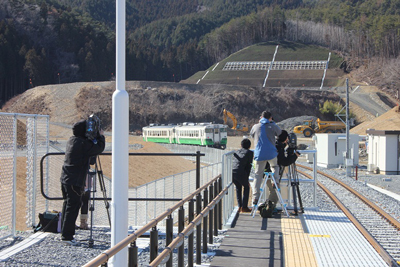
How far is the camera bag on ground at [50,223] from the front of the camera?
352 inches

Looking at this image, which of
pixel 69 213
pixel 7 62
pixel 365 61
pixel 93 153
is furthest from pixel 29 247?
pixel 365 61

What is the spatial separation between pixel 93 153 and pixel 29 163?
88.9 inches

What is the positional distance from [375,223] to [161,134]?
164 ft

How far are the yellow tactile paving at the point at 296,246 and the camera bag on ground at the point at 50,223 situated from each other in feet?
12.4

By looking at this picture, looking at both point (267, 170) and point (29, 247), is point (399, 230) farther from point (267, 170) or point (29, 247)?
point (29, 247)

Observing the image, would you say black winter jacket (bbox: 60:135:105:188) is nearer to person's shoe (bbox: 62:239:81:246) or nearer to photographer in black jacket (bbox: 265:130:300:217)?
person's shoe (bbox: 62:239:81:246)

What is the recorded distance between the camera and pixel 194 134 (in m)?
55.8

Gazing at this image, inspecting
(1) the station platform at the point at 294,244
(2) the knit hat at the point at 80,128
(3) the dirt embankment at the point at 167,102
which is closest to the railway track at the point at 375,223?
(1) the station platform at the point at 294,244

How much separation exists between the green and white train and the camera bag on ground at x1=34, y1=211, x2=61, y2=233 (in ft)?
142

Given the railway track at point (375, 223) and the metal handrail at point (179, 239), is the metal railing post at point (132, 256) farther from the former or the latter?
the railway track at point (375, 223)

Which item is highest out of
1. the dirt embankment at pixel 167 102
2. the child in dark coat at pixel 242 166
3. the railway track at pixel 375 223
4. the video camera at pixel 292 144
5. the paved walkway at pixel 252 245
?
the dirt embankment at pixel 167 102

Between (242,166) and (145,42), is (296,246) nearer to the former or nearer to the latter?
(242,166)

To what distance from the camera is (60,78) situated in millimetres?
120375

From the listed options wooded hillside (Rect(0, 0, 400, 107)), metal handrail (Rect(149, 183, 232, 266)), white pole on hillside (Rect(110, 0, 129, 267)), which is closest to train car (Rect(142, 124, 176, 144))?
wooded hillside (Rect(0, 0, 400, 107))
